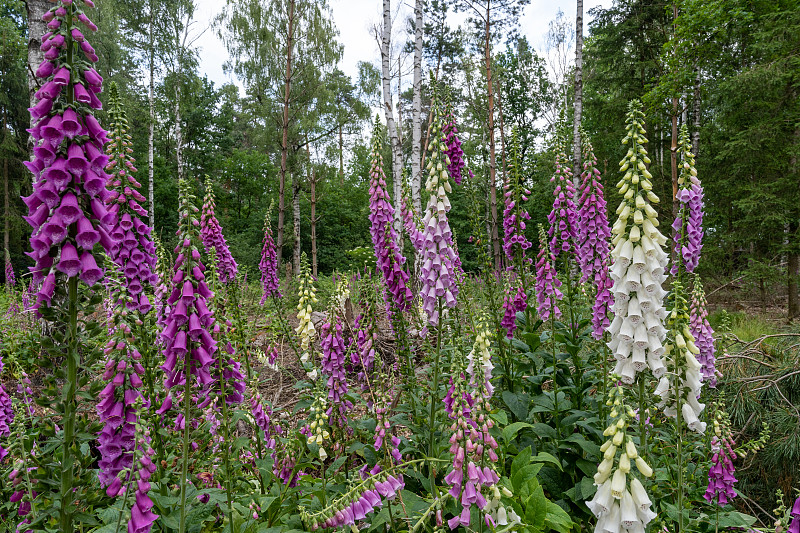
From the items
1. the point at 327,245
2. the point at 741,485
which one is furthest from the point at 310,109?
the point at 741,485

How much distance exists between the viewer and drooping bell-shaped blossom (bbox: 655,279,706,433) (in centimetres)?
204

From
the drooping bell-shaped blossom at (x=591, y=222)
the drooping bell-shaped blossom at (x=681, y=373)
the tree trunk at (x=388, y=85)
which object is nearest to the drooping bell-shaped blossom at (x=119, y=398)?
the drooping bell-shaped blossom at (x=681, y=373)

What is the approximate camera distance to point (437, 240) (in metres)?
3.14

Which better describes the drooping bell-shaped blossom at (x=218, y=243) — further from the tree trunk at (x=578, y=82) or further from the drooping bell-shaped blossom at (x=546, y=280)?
the tree trunk at (x=578, y=82)

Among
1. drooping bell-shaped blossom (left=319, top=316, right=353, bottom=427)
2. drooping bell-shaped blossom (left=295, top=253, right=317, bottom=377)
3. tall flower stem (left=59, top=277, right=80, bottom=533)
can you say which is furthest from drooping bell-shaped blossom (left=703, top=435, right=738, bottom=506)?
tall flower stem (left=59, top=277, right=80, bottom=533)

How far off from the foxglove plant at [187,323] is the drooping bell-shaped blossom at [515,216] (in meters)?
3.49

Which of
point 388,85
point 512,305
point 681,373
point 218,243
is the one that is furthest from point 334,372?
point 388,85

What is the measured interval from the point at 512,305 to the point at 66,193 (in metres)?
3.77

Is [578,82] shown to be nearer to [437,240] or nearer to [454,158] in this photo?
[454,158]

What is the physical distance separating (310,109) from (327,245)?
33.0ft

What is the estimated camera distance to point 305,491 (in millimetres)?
2676

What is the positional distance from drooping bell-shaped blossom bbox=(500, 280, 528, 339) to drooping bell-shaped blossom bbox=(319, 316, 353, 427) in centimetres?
207

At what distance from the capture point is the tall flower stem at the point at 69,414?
153 cm

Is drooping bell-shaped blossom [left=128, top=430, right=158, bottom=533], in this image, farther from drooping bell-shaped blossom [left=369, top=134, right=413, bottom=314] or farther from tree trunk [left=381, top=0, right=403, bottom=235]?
tree trunk [left=381, top=0, right=403, bottom=235]
